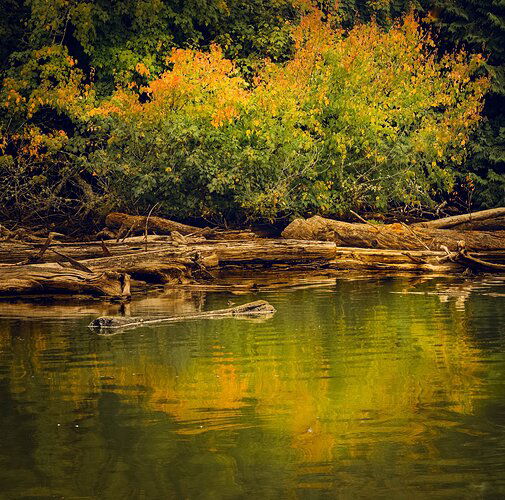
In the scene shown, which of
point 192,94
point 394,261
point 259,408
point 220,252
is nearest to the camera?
point 259,408

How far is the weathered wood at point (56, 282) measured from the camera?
2009 centimetres

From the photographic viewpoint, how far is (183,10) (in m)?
33.4

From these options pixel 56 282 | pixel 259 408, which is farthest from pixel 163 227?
pixel 259 408

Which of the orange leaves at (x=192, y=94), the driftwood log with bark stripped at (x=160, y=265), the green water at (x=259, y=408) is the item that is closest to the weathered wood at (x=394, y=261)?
the driftwood log with bark stripped at (x=160, y=265)

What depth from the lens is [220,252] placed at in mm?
25703

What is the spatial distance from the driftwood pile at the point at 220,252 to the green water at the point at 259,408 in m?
2.87

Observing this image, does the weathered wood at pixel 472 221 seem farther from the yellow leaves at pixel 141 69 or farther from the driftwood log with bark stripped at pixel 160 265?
the yellow leaves at pixel 141 69

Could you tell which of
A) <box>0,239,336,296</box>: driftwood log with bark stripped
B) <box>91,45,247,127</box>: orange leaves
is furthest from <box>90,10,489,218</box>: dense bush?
<box>0,239,336,296</box>: driftwood log with bark stripped

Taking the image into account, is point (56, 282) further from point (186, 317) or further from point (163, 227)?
point (163, 227)

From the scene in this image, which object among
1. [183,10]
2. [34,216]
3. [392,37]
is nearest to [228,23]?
[183,10]

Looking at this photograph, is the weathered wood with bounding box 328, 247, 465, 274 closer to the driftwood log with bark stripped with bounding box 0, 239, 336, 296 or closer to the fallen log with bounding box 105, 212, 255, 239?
the driftwood log with bark stripped with bounding box 0, 239, 336, 296

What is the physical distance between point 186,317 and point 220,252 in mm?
8380

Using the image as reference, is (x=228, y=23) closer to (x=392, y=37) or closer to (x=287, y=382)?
(x=392, y=37)

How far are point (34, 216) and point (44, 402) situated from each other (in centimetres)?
2117
